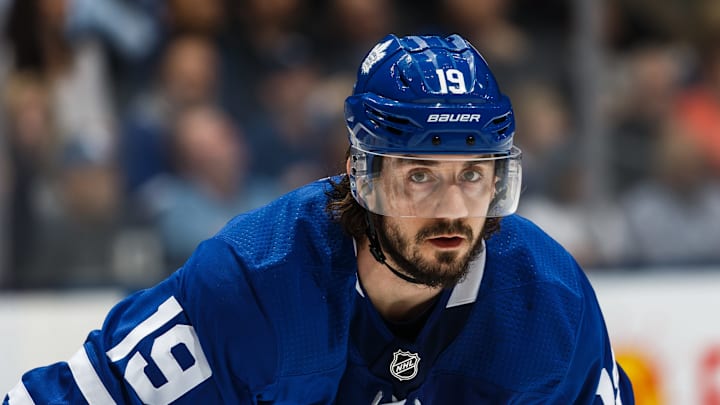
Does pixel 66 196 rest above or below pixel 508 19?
below

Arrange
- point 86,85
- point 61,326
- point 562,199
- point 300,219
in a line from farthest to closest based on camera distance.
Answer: point 562,199 → point 86,85 → point 61,326 → point 300,219

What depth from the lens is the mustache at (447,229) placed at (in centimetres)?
225

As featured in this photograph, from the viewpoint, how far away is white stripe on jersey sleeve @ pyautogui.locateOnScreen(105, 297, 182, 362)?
7.61 ft

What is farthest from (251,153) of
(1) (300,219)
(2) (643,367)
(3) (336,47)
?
(1) (300,219)

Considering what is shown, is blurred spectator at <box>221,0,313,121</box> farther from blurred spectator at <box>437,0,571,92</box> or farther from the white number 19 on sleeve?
the white number 19 on sleeve

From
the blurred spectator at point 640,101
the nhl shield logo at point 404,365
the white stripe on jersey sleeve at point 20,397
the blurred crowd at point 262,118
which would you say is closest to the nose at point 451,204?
the nhl shield logo at point 404,365

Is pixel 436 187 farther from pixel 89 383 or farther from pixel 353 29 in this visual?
pixel 353 29

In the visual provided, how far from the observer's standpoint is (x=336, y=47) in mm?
4504

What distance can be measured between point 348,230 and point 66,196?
2.03 m

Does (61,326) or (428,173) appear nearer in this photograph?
(428,173)

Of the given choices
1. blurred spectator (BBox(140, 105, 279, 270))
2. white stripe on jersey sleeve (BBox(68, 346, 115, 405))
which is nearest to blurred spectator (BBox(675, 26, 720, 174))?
blurred spectator (BBox(140, 105, 279, 270))

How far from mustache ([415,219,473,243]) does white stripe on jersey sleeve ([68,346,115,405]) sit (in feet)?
2.31

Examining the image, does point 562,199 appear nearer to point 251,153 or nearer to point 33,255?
point 251,153

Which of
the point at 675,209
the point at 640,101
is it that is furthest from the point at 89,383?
the point at 640,101
